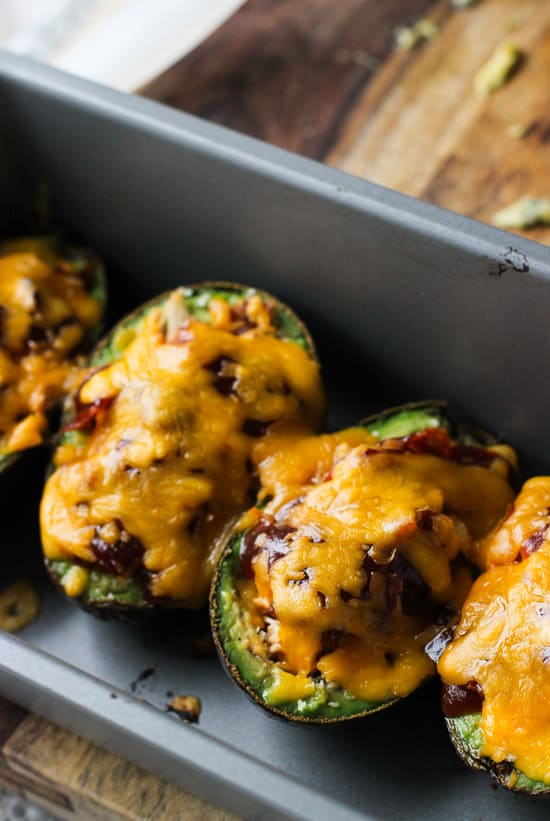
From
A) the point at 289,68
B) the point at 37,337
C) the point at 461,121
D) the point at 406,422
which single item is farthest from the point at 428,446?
the point at 289,68

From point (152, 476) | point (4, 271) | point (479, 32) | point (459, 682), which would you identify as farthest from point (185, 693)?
point (479, 32)

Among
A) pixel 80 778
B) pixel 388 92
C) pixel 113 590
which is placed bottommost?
pixel 80 778

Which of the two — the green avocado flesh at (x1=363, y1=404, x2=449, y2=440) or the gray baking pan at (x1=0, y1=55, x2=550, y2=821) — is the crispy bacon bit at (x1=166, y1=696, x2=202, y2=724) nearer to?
the gray baking pan at (x1=0, y1=55, x2=550, y2=821)

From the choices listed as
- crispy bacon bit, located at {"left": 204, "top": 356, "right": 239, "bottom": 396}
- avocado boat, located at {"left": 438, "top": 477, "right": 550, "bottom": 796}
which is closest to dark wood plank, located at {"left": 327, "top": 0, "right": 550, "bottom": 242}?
crispy bacon bit, located at {"left": 204, "top": 356, "right": 239, "bottom": 396}

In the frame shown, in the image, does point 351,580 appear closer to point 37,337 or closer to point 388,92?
point 37,337

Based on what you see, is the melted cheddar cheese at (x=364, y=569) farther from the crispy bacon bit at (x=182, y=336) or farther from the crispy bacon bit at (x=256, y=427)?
the crispy bacon bit at (x=182, y=336)

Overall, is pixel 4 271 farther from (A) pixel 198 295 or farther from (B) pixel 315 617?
(B) pixel 315 617
